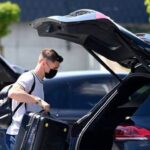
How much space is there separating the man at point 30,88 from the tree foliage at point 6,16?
18356 millimetres

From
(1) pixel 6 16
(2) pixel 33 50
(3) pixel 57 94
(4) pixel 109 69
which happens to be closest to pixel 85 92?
(3) pixel 57 94

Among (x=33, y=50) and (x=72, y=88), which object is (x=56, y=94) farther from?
(x=33, y=50)

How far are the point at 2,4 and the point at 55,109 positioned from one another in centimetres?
1785

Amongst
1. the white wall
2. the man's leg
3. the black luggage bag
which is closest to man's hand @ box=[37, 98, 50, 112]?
the black luggage bag

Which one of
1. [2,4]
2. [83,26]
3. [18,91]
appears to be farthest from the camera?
[2,4]

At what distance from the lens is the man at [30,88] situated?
6094 millimetres

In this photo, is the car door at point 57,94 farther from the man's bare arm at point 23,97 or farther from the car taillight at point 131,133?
the car taillight at point 131,133

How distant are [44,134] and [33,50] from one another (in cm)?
2186

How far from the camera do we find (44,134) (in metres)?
5.46

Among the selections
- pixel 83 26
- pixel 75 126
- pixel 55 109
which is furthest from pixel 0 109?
pixel 83 26

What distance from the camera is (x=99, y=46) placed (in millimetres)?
5371

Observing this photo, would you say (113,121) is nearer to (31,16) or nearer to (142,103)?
(142,103)

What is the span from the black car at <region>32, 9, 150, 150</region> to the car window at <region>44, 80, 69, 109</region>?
221 centimetres

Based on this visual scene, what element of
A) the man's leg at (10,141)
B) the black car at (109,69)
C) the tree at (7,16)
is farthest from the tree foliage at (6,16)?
the black car at (109,69)
